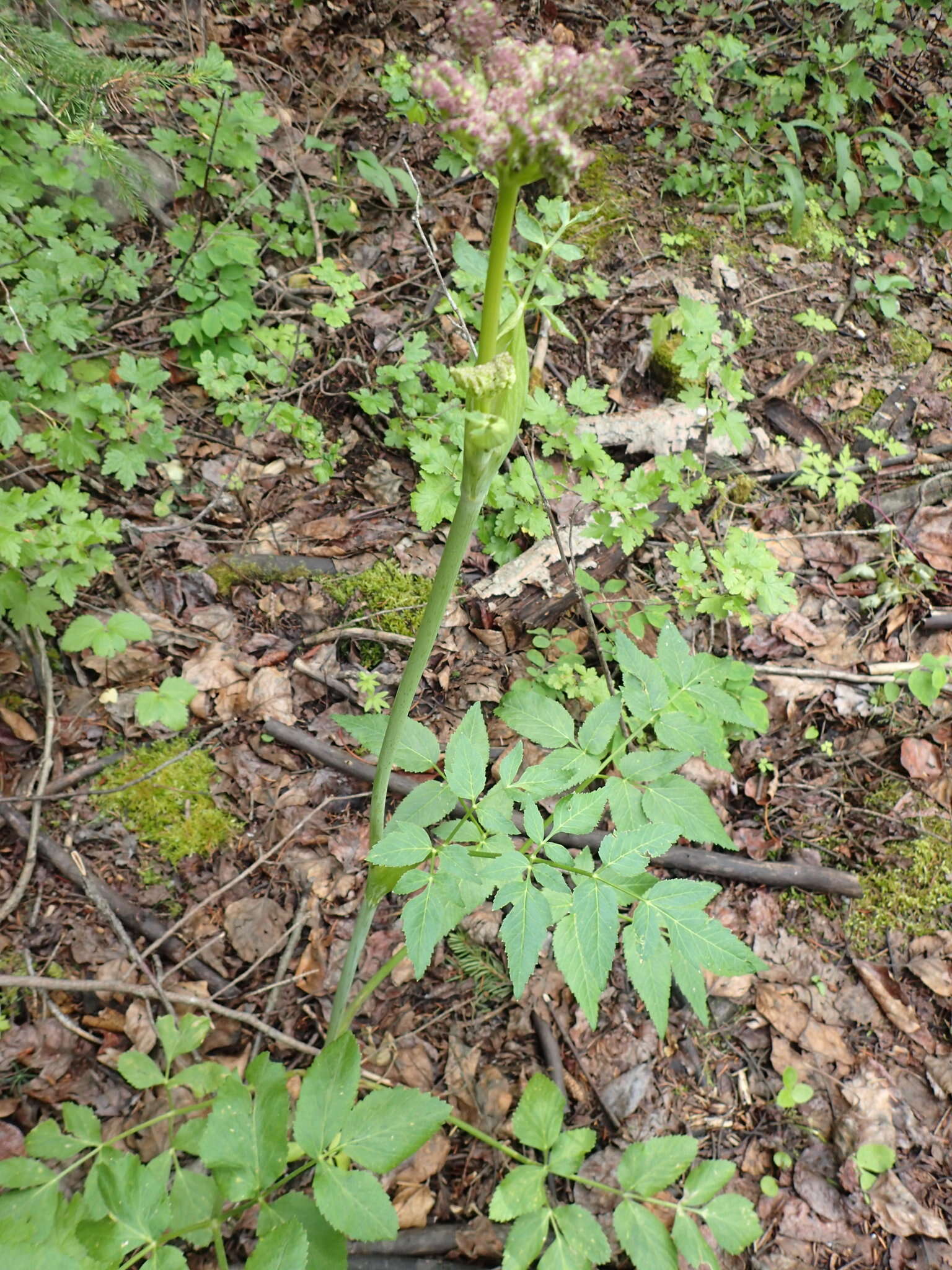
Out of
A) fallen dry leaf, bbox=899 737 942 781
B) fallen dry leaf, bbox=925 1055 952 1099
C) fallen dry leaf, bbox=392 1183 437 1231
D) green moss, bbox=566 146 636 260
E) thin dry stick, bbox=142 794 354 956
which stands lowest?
fallen dry leaf, bbox=925 1055 952 1099

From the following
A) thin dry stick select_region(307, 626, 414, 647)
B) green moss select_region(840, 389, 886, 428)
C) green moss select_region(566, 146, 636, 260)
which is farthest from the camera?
green moss select_region(566, 146, 636, 260)

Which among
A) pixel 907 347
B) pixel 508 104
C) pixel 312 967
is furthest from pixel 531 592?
pixel 907 347

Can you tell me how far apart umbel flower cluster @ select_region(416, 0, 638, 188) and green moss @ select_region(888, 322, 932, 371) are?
4.13 meters

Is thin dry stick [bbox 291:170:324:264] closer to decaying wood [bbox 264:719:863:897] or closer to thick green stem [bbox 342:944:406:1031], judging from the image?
decaying wood [bbox 264:719:863:897]

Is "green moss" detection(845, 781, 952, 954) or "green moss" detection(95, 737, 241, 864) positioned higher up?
"green moss" detection(95, 737, 241, 864)

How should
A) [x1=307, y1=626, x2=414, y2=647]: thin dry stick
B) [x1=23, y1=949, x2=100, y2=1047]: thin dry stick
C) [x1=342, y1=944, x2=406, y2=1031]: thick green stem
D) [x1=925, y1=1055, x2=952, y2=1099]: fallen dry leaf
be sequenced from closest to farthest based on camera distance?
[x1=342, y1=944, x2=406, y2=1031]: thick green stem
[x1=23, y1=949, x2=100, y2=1047]: thin dry stick
[x1=925, y1=1055, x2=952, y2=1099]: fallen dry leaf
[x1=307, y1=626, x2=414, y2=647]: thin dry stick

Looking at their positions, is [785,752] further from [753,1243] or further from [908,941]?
[753,1243]

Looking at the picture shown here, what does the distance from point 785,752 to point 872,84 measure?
15.6 ft

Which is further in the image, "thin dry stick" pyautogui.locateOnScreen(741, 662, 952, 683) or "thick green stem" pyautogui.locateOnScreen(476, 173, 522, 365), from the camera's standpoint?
"thin dry stick" pyautogui.locateOnScreen(741, 662, 952, 683)

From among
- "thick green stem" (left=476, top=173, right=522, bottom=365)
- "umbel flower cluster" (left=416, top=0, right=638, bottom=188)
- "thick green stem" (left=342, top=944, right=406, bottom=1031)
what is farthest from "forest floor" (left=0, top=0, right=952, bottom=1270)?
"umbel flower cluster" (left=416, top=0, right=638, bottom=188)

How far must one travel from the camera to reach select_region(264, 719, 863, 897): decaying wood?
2449 millimetres

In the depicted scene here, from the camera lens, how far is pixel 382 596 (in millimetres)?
2859

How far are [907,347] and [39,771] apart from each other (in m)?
4.74

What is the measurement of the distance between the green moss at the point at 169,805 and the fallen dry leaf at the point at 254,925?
0.66 ft
